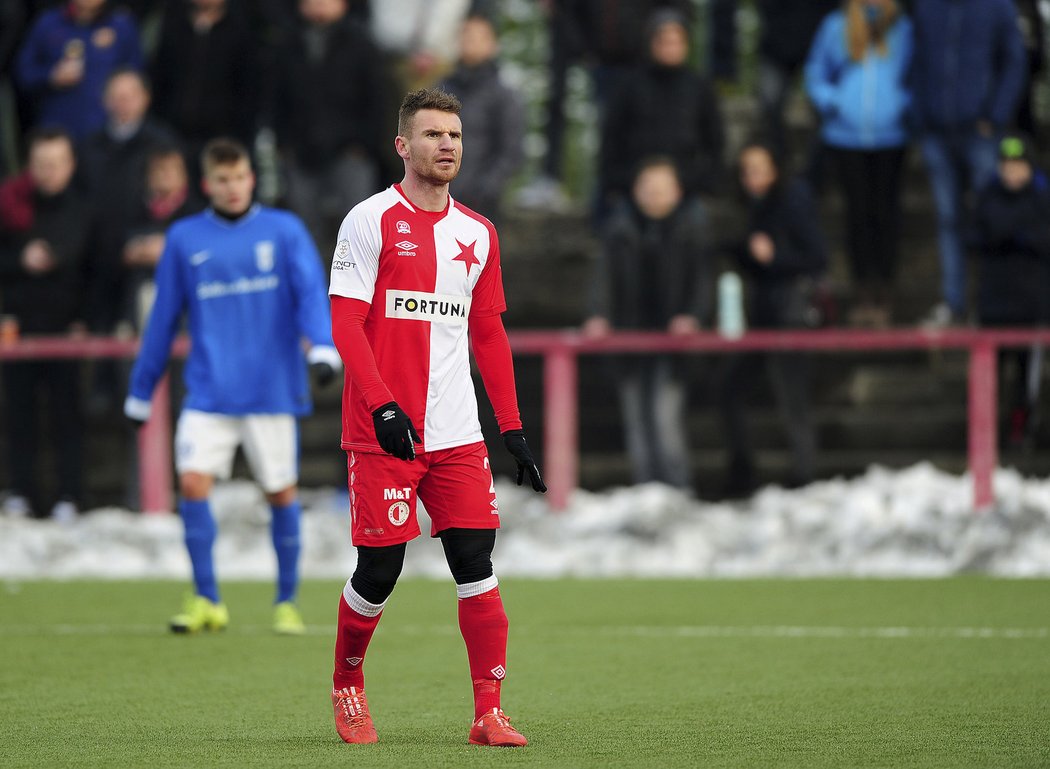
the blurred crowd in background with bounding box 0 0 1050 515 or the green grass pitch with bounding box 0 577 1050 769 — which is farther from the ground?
the blurred crowd in background with bounding box 0 0 1050 515

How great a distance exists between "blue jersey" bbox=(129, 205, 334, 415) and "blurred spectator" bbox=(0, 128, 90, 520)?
4402mm

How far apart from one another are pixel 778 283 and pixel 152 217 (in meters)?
4.34

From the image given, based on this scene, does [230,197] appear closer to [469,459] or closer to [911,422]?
[469,459]

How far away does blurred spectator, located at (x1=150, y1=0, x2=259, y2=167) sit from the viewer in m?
14.6

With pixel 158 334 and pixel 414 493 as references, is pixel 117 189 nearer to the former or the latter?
pixel 158 334

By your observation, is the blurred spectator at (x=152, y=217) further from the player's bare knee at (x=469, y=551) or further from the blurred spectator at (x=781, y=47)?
the player's bare knee at (x=469, y=551)

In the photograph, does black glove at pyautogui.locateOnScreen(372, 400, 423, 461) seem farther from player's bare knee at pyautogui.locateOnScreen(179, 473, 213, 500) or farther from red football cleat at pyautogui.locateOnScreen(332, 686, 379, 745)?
player's bare knee at pyautogui.locateOnScreen(179, 473, 213, 500)

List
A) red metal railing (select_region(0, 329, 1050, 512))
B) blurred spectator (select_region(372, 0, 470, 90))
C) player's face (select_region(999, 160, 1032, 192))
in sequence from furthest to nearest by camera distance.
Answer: blurred spectator (select_region(372, 0, 470, 90)) → player's face (select_region(999, 160, 1032, 192)) → red metal railing (select_region(0, 329, 1050, 512))

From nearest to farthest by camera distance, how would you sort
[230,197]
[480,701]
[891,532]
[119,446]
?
[480,701]
[230,197]
[891,532]
[119,446]

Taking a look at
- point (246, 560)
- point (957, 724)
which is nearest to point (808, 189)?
point (246, 560)

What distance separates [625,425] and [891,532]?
2124 millimetres

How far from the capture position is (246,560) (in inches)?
519

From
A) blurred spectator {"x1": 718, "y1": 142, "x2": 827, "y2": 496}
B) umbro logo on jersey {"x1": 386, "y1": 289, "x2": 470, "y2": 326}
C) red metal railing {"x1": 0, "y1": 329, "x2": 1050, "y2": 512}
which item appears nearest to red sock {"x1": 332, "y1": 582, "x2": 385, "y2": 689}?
umbro logo on jersey {"x1": 386, "y1": 289, "x2": 470, "y2": 326}

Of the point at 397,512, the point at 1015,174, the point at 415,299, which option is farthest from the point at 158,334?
the point at 1015,174
